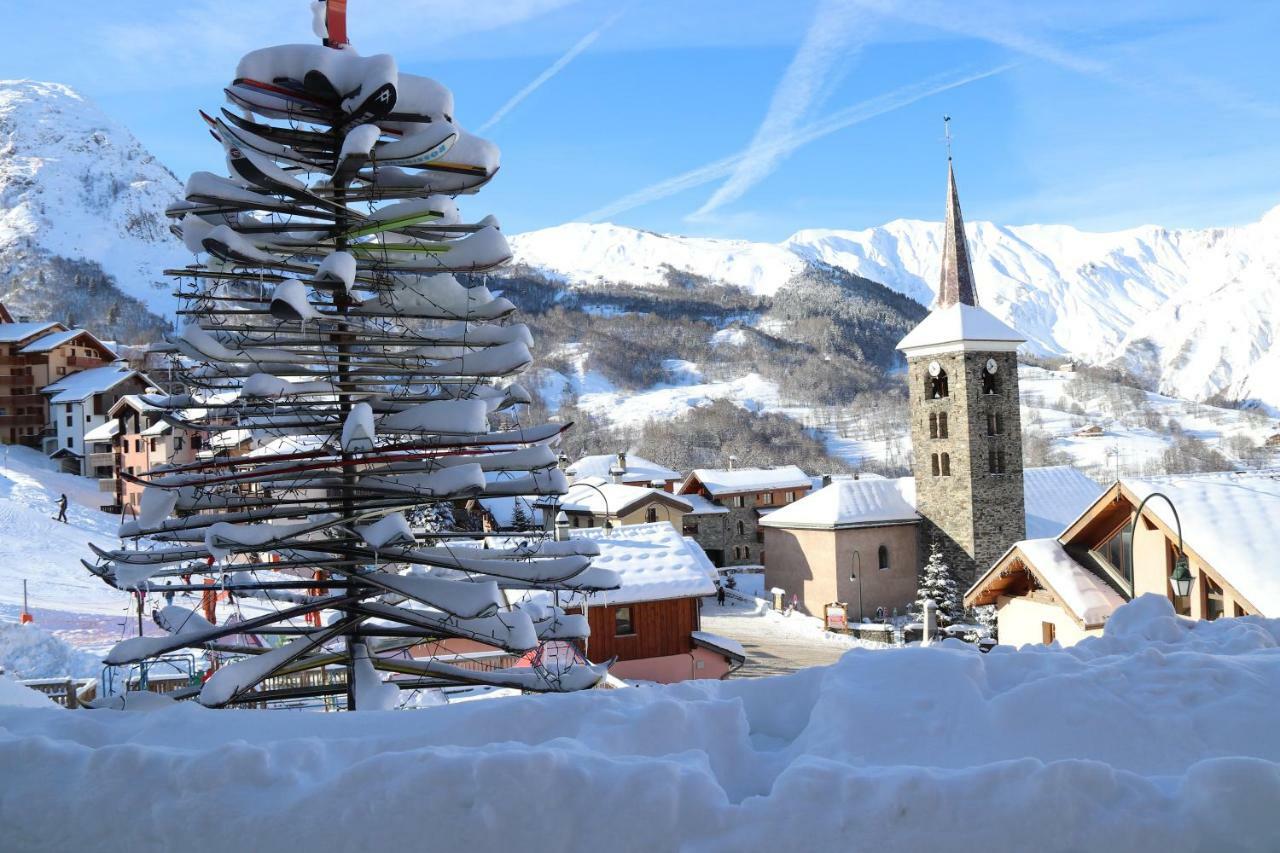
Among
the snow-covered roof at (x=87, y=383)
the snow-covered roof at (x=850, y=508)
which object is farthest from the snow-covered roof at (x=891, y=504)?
the snow-covered roof at (x=87, y=383)

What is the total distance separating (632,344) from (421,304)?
7056 inches

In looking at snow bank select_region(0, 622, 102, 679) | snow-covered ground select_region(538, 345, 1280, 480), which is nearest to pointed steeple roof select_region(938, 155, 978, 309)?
snow bank select_region(0, 622, 102, 679)

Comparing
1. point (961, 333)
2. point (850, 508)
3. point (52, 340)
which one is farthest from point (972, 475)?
point (52, 340)

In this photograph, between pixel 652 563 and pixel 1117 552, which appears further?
pixel 652 563

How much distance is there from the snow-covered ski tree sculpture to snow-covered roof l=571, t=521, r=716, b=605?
15.2 metres

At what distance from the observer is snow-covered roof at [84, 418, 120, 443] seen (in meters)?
50.0

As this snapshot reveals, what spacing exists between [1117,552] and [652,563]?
1007cm

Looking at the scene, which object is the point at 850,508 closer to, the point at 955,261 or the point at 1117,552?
the point at 955,261

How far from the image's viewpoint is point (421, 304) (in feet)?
17.7

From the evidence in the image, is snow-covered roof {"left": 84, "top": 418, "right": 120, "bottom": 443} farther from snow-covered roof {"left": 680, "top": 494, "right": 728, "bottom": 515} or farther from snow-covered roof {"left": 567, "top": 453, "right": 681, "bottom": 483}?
snow-covered roof {"left": 680, "top": 494, "right": 728, "bottom": 515}

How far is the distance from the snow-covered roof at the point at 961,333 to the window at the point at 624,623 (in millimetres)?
24532

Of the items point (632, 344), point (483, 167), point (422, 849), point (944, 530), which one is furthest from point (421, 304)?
point (632, 344)

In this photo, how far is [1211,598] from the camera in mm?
16562

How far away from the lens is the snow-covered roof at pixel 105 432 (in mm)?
50006
